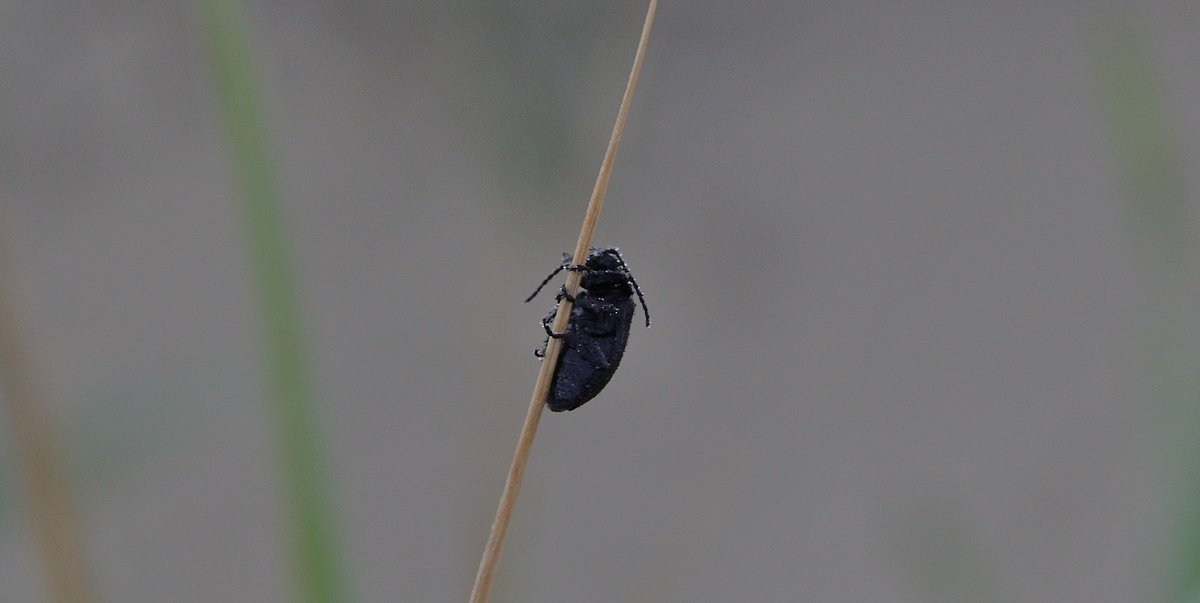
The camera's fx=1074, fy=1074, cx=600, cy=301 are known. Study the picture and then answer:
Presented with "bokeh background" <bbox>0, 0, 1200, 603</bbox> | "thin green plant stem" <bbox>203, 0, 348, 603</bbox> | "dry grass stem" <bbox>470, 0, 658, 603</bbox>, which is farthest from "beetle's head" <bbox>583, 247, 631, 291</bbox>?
"thin green plant stem" <bbox>203, 0, 348, 603</bbox>

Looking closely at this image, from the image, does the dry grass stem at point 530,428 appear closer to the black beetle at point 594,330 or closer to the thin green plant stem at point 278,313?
the thin green plant stem at point 278,313

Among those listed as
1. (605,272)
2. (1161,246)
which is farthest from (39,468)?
(1161,246)

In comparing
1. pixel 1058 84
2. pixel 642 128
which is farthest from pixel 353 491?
pixel 1058 84

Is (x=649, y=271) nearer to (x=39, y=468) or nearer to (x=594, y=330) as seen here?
(x=594, y=330)

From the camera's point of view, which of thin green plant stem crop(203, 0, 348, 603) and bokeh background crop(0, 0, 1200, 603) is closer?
thin green plant stem crop(203, 0, 348, 603)

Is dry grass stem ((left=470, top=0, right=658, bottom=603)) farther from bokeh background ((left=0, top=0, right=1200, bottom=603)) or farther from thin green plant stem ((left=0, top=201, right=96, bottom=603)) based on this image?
bokeh background ((left=0, top=0, right=1200, bottom=603))

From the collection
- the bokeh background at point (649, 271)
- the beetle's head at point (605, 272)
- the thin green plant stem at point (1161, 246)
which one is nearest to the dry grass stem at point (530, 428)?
the thin green plant stem at point (1161, 246)

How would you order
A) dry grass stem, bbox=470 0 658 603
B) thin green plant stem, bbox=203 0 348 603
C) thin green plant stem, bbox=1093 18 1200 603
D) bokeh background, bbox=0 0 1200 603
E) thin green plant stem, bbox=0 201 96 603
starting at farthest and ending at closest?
bokeh background, bbox=0 0 1200 603
thin green plant stem, bbox=0 201 96 603
thin green plant stem, bbox=1093 18 1200 603
dry grass stem, bbox=470 0 658 603
thin green plant stem, bbox=203 0 348 603
